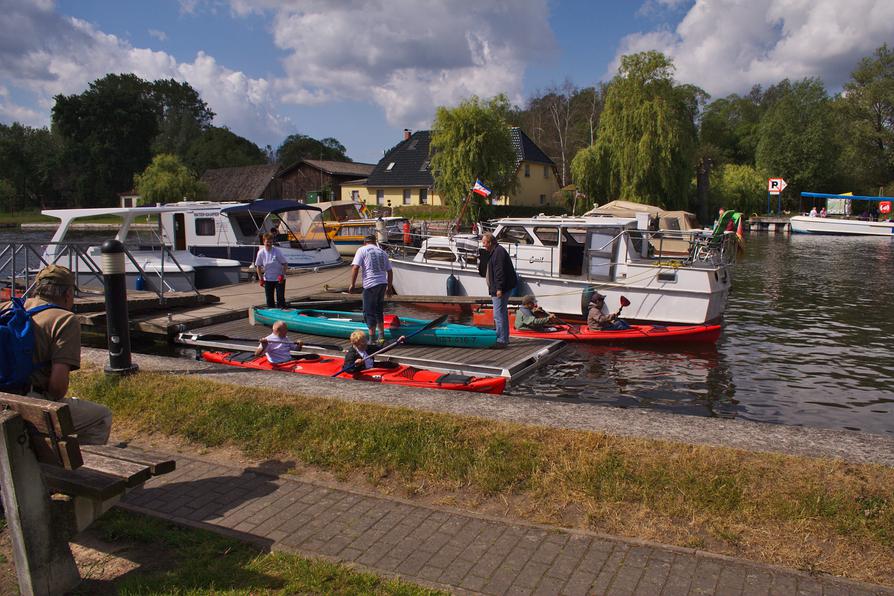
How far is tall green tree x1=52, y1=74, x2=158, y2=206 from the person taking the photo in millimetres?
78812

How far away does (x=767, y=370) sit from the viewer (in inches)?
534

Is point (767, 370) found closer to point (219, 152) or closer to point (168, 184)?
point (168, 184)

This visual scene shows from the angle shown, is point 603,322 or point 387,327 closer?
point 387,327

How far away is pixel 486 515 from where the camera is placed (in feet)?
14.9

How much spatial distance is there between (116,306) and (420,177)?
2040 inches

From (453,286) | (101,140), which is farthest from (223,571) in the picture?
(101,140)

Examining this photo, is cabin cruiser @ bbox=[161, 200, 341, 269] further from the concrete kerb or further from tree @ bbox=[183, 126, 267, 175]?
tree @ bbox=[183, 126, 267, 175]

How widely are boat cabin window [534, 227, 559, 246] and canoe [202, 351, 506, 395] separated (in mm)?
8114

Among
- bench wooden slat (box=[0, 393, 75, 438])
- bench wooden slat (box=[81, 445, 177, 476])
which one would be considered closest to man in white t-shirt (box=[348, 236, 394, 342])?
bench wooden slat (box=[81, 445, 177, 476])

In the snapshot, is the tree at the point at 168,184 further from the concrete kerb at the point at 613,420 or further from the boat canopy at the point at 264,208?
the concrete kerb at the point at 613,420

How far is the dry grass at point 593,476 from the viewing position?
13.7 ft

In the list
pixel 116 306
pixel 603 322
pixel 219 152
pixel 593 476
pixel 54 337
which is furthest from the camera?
pixel 219 152

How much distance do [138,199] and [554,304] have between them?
61.3m

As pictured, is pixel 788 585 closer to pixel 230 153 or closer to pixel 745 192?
pixel 745 192
